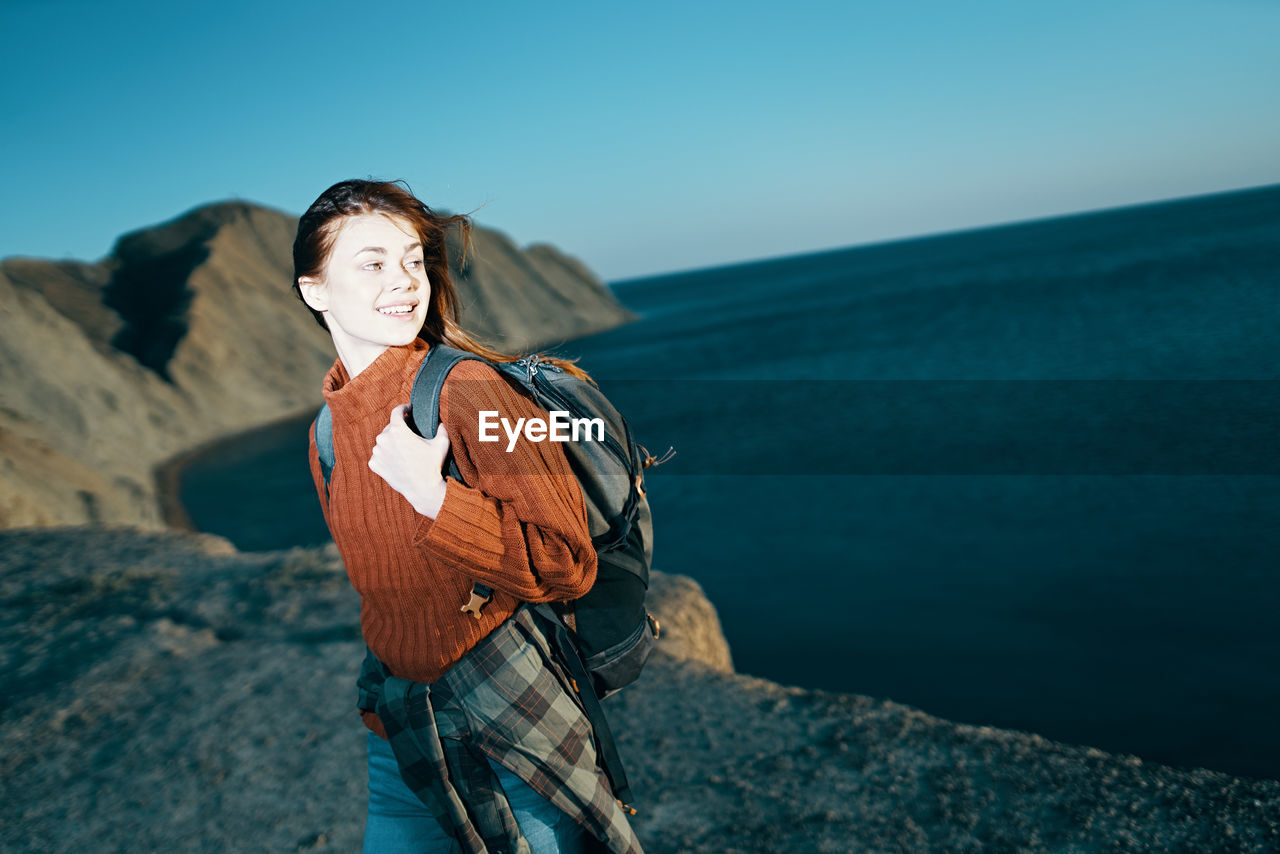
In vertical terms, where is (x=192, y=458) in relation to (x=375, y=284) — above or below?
below

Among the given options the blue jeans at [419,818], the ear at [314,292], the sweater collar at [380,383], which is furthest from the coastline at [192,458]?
the sweater collar at [380,383]

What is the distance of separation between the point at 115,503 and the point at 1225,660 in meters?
19.6

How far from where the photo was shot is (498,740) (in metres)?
1.52

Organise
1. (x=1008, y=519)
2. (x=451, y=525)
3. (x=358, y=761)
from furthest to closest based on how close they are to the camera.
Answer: (x=1008, y=519), (x=358, y=761), (x=451, y=525)

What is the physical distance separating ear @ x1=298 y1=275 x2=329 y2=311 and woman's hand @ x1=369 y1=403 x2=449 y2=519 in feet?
1.25

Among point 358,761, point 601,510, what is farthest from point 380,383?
point 358,761

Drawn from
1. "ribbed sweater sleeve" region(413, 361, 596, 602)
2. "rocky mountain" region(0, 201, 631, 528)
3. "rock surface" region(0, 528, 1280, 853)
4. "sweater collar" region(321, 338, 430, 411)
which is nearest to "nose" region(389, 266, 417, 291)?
"sweater collar" region(321, 338, 430, 411)

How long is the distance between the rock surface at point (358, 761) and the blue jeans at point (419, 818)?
209 cm

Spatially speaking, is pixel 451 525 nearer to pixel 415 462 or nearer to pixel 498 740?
pixel 415 462

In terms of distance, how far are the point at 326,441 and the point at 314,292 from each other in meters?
0.33

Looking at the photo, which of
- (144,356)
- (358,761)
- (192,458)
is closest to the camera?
(358,761)

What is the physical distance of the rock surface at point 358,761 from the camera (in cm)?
326

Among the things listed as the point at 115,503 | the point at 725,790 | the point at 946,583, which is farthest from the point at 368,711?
the point at 115,503

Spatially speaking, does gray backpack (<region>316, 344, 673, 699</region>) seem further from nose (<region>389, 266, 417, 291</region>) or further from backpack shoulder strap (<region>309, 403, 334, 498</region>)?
backpack shoulder strap (<region>309, 403, 334, 498</region>)
